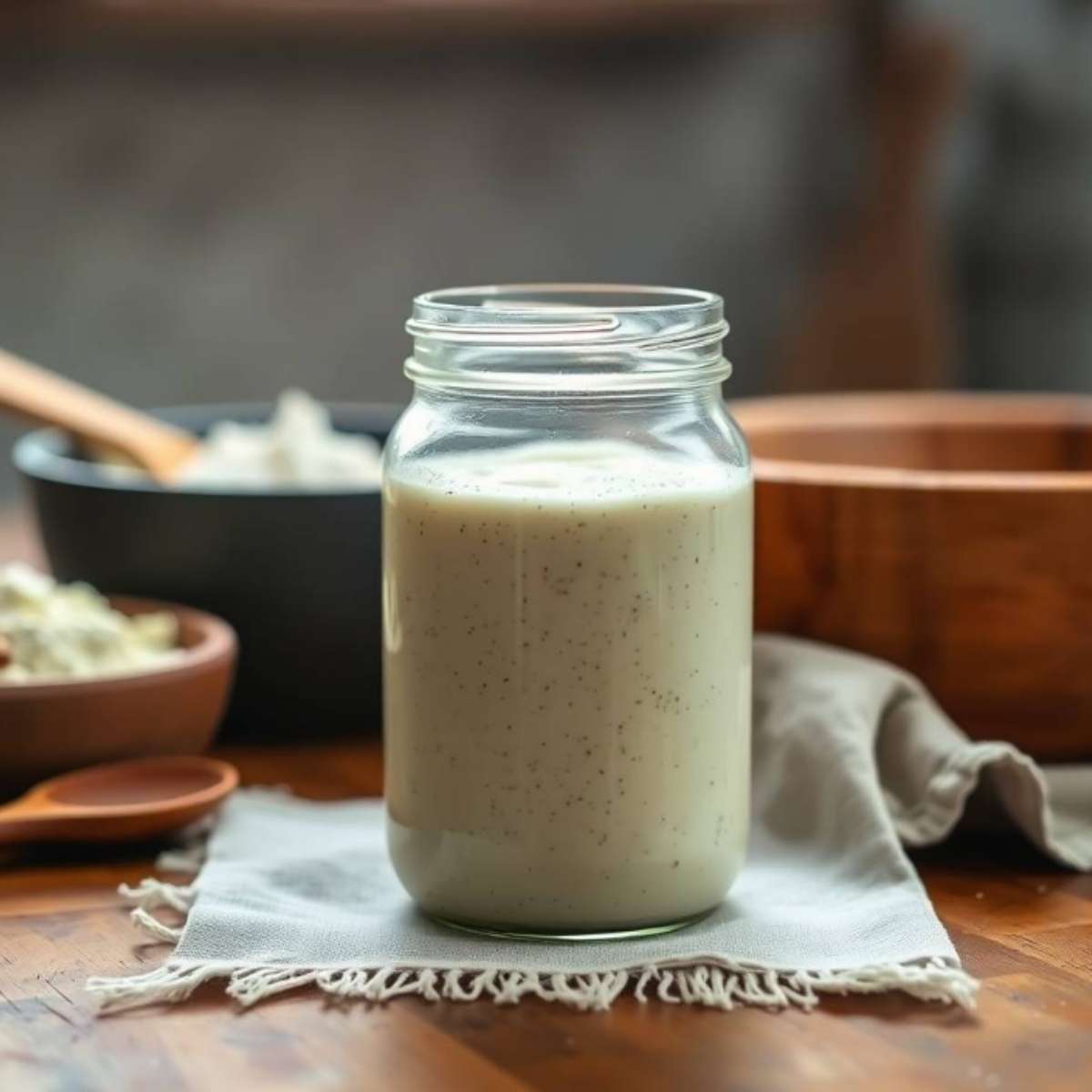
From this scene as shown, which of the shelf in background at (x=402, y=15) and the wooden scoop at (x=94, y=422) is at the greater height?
the shelf in background at (x=402, y=15)

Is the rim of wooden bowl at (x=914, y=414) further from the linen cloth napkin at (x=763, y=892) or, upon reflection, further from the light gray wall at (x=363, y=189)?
the light gray wall at (x=363, y=189)

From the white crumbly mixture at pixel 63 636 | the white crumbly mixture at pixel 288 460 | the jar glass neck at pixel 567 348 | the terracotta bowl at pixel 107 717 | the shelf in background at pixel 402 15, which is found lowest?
the terracotta bowl at pixel 107 717

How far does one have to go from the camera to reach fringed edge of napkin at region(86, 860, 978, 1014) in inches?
31.2

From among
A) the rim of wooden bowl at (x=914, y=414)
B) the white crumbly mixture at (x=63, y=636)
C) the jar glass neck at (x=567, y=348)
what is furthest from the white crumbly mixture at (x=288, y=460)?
the jar glass neck at (x=567, y=348)

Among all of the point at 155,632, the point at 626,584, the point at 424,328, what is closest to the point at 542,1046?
the point at 626,584

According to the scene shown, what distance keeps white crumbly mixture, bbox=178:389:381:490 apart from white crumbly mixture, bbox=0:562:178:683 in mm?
147

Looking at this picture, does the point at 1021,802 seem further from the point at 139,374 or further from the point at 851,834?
the point at 139,374

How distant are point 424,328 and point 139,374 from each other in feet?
4.88

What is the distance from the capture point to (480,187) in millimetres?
2439

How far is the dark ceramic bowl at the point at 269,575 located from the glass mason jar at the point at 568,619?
0.34m

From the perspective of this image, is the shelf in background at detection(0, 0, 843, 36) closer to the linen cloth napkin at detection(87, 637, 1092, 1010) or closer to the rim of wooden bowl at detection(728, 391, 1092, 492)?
the rim of wooden bowl at detection(728, 391, 1092, 492)

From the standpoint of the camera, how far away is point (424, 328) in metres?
0.87

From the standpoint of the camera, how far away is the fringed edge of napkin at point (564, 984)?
2.60ft

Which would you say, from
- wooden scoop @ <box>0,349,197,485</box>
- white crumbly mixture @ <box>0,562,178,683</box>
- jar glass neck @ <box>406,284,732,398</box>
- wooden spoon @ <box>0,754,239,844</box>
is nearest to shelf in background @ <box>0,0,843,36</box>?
wooden scoop @ <box>0,349,197,485</box>
